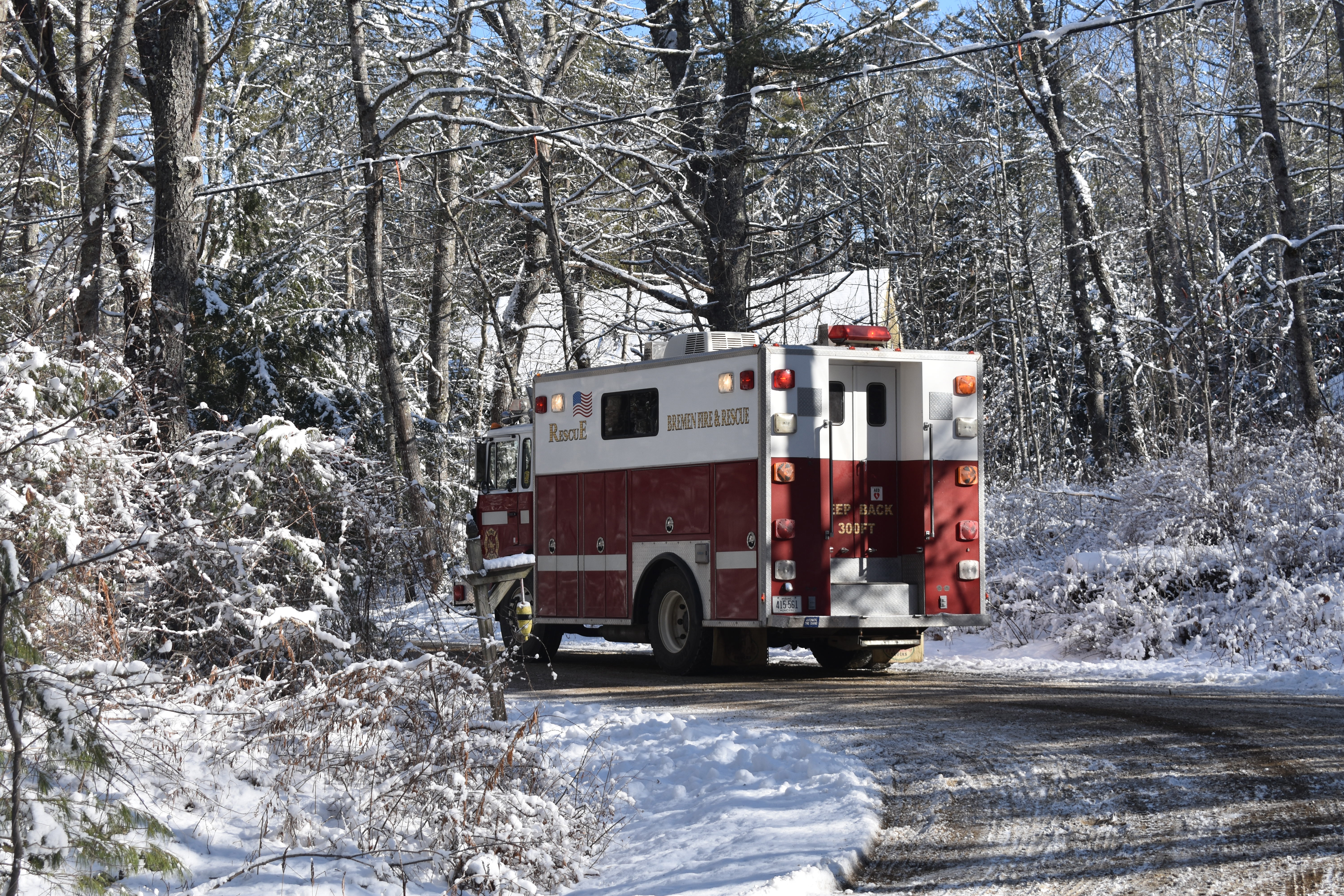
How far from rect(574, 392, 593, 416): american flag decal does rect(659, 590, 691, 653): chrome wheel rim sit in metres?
2.23

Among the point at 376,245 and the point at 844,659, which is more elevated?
the point at 376,245

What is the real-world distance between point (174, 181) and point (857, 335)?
281 inches

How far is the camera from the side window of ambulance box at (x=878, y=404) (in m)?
13.5

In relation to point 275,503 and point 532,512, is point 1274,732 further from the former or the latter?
point 532,512

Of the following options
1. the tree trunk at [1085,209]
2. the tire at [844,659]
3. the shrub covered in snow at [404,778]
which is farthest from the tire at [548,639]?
the tree trunk at [1085,209]

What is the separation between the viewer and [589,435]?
14.9 m

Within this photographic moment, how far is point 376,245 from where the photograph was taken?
75.1 feet

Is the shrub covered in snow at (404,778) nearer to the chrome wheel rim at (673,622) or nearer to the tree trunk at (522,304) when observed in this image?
the chrome wheel rim at (673,622)

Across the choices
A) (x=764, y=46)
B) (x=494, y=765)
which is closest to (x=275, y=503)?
(x=494, y=765)

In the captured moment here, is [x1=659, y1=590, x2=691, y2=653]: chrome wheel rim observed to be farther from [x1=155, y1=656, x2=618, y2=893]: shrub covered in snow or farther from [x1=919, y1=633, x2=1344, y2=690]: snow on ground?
[x1=155, y1=656, x2=618, y2=893]: shrub covered in snow

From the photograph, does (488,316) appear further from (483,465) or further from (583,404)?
(583,404)

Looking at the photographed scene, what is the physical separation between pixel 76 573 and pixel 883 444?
335 inches

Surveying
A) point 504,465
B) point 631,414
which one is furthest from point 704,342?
point 504,465

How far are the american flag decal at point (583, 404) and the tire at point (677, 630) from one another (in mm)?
2034
